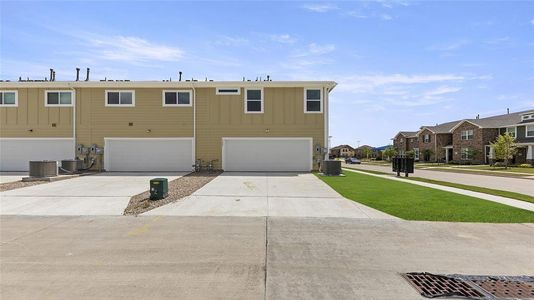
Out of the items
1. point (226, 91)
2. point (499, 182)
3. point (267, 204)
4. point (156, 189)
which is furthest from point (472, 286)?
point (226, 91)

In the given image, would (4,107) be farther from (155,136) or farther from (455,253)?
(455,253)

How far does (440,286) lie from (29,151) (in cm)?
2464

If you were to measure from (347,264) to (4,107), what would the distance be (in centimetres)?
2484

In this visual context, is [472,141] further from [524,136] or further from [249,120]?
[249,120]

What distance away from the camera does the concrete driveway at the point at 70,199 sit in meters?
9.60

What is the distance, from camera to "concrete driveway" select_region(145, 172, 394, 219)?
30.6 ft

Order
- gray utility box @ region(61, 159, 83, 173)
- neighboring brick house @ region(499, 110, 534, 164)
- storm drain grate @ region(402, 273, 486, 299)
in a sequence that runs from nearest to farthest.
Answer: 1. storm drain grate @ region(402, 273, 486, 299)
2. gray utility box @ region(61, 159, 83, 173)
3. neighboring brick house @ region(499, 110, 534, 164)

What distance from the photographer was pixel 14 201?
1090 cm

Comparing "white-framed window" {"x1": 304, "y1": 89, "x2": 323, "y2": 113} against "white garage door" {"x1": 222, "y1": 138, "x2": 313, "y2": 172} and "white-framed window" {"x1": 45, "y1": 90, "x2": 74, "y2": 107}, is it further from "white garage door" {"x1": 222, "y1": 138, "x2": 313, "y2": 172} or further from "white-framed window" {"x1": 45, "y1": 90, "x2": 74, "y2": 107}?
"white-framed window" {"x1": 45, "y1": 90, "x2": 74, "y2": 107}

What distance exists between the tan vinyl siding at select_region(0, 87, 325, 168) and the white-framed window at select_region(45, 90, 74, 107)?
11.9 inches

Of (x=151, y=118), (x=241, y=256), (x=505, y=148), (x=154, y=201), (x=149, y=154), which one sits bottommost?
(x=241, y=256)

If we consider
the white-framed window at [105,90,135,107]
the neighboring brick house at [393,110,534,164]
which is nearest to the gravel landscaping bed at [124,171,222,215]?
the white-framed window at [105,90,135,107]

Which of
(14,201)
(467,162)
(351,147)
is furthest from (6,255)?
(351,147)

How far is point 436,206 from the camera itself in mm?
10367
